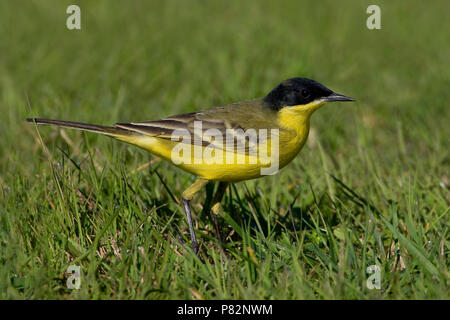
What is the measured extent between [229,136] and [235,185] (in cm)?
97

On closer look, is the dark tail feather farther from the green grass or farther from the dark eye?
the dark eye

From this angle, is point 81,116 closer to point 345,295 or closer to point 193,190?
point 193,190

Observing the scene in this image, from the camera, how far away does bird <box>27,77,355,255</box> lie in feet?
14.5

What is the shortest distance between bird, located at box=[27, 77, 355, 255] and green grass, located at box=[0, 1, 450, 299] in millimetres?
260

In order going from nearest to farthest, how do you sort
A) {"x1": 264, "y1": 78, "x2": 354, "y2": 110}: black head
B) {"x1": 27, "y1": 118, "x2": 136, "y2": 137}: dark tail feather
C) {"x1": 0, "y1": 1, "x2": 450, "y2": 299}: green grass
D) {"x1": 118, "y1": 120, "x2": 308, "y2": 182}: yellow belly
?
{"x1": 0, "y1": 1, "x2": 450, "y2": 299}: green grass, {"x1": 118, "y1": 120, "x2": 308, "y2": 182}: yellow belly, {"x1": 27, "y1": 118, "x2": 136, "y2": 137}: dark tail feather, {"x1": 264, "y1": 78, "x2": 354, "y2": 110}: black head

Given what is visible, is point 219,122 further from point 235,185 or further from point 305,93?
point 235,185

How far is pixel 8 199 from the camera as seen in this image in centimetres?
457

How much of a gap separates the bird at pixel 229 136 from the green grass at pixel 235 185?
26 centimetres

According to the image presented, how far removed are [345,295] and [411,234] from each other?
86cm

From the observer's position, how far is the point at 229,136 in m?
4.58

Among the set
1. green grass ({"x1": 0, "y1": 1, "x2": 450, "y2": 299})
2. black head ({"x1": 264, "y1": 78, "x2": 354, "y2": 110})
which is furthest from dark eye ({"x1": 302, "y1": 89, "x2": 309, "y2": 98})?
green grass ({"x1": 0, "y1": 1, "x2": 450, "y2": 299})

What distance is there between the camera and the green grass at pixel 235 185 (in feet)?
12.4
